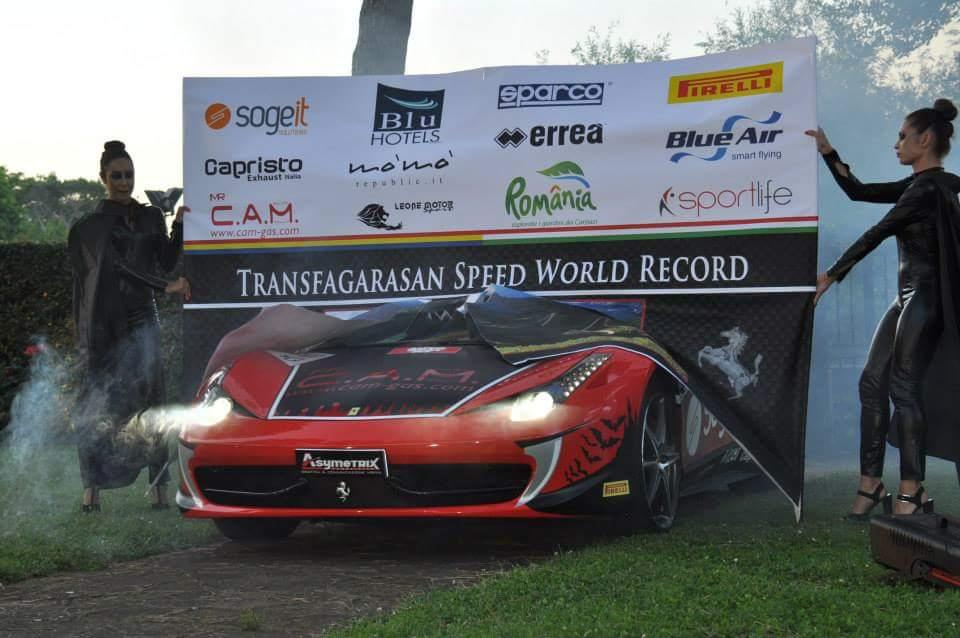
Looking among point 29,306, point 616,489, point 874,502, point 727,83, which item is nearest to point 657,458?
point 616,489

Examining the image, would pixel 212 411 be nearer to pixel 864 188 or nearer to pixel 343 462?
pixel 343 462

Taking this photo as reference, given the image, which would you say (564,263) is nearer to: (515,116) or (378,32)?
(515,116)

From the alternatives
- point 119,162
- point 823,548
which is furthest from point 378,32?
point 823,548

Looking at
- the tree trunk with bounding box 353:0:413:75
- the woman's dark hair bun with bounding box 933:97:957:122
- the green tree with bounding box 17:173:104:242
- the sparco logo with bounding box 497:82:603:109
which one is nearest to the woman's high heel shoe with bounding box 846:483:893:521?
the woman's dark hair bun with bounding box 933:97:957:122

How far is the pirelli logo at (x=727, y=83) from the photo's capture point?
21.2ft

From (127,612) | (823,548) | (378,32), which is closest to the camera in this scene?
(127,612)

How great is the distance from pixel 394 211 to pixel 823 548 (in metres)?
2.95

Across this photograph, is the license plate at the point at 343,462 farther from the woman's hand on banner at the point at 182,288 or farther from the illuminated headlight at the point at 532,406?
the woman's hand on banner at the point at 182,288

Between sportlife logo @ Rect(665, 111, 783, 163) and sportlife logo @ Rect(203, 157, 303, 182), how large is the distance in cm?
209

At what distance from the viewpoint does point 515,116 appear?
22.9 ft

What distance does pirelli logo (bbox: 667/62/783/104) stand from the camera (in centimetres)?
646

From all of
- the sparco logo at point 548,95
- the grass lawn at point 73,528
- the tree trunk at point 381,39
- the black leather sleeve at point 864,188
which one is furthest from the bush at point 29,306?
the black leather sleeve at point 864,188

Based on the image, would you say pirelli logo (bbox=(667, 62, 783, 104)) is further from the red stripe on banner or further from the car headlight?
the car headlight

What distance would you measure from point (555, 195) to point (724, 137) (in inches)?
36.1
